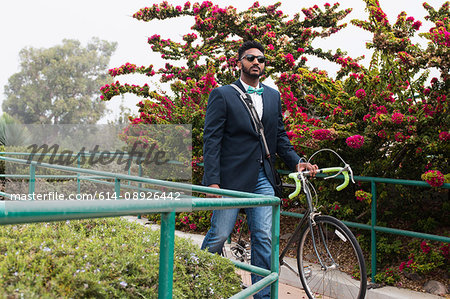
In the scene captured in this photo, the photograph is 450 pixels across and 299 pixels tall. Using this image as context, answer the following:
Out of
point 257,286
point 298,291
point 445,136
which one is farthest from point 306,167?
point 257,286

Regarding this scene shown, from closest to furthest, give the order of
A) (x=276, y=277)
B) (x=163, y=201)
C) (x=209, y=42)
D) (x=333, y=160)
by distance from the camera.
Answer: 1. (x=163, y=201)
2. (x=276, y=277)
3. (x=333, y=160)
4. (x=209, y=42)

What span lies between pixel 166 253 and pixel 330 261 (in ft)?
8.06

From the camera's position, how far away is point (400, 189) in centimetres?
459

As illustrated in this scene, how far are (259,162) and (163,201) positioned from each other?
2.03 metres

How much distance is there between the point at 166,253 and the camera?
4.41 feet

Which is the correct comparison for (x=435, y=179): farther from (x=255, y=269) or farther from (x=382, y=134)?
(x=255, y=269)

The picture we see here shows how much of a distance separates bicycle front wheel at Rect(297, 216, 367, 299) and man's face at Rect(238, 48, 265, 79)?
128cm

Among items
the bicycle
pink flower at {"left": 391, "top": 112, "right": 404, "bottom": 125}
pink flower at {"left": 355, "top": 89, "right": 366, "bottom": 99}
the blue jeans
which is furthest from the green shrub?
pink flower at {"left": 355, "top": 89, "right": 366, "bottom": 99}

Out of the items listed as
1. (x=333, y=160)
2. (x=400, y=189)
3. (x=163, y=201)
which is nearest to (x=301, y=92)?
(x=333, y=160)

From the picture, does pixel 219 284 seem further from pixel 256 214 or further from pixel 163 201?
pixel 256 214

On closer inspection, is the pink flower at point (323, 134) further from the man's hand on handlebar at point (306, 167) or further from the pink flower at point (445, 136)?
the pink flower at point (445, 136)

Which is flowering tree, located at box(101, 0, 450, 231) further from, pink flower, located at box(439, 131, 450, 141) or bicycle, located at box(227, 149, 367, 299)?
bicycle, located at box(227, 149, 367, 299)

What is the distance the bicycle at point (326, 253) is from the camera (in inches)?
127

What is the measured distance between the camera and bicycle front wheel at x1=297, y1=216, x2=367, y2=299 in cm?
324
